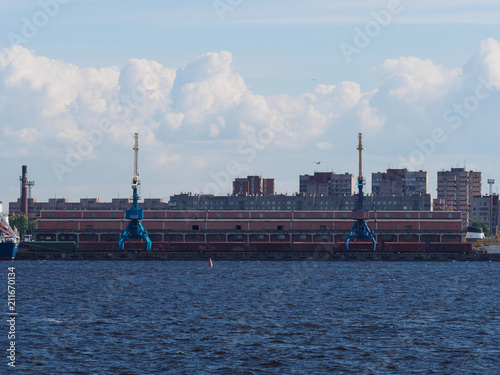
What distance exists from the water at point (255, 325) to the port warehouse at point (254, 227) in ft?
212

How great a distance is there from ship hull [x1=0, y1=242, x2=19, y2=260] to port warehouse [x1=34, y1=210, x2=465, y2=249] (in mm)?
19534

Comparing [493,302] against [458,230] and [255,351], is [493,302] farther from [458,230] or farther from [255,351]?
[458,230]

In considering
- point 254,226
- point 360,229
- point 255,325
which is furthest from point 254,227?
point 255,325

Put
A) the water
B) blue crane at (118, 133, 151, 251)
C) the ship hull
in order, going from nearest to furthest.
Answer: the water
the ship hull
blue crane at (118, 133, 151, 251)

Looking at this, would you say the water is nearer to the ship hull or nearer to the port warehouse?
the ship hull

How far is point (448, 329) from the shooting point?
213 ft

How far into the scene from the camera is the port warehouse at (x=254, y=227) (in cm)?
18100

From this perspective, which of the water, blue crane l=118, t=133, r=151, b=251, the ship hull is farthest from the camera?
blue crane l=118, t=133, r=151, b=251

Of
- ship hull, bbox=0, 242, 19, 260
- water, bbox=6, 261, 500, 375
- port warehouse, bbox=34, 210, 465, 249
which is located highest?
port warehouse, bbox=34, 210, 465, 249

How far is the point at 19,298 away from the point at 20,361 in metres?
35.6

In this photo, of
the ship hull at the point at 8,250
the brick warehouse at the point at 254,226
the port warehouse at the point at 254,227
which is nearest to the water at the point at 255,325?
the ship hull at the point at 8,250

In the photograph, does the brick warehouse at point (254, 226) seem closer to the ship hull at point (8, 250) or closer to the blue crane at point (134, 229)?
the blue crane at point (134, 229)

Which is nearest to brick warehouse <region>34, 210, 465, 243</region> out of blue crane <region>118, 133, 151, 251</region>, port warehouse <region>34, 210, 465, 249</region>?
port warehouse <region>34, 210, 465, 249</region>

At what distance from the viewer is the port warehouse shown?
594 feet
